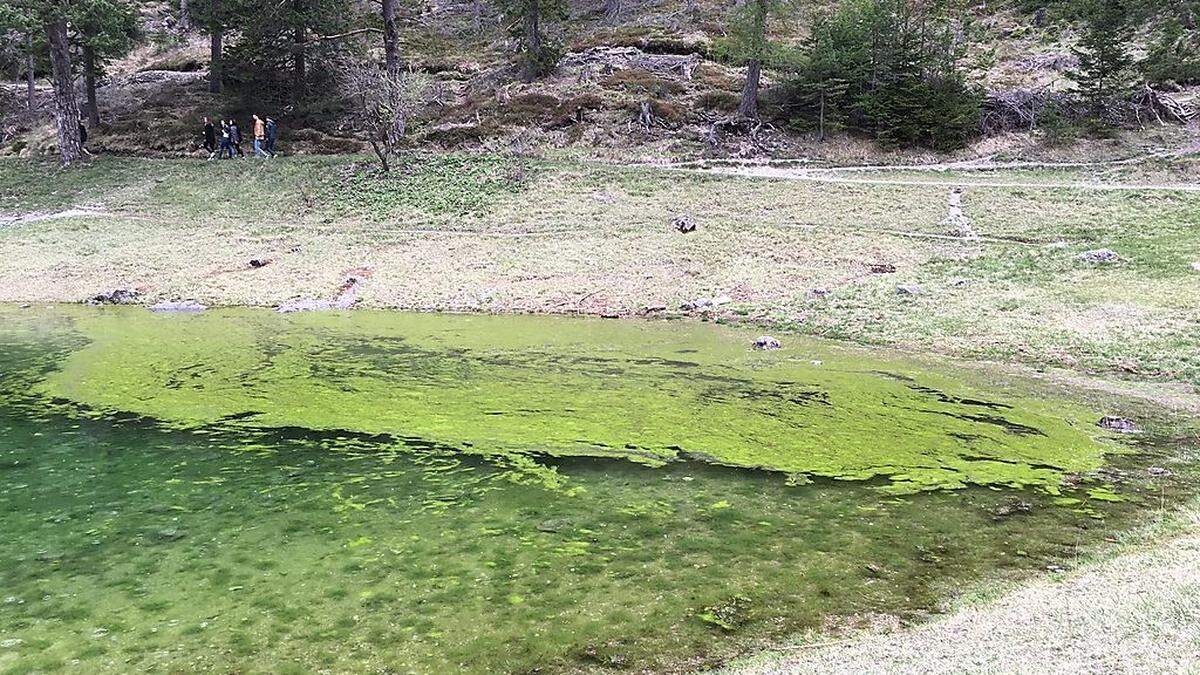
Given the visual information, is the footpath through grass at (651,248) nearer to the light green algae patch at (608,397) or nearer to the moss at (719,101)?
the light green algae patch at (608,397)

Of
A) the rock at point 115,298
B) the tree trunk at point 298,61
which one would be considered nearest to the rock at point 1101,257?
the rock at point 115,298

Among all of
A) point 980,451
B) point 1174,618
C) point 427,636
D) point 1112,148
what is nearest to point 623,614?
point 427,636

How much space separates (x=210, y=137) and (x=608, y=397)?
3440 cm

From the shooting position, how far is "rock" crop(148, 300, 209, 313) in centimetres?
2142

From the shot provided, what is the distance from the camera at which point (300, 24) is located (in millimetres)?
41938

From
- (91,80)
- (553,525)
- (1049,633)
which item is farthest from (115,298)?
(91,80)

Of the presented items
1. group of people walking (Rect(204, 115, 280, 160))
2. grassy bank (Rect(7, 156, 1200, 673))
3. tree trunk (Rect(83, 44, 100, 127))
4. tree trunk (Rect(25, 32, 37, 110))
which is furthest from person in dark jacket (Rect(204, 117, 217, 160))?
tree trunk (Rect(25, 32, 37, 110))

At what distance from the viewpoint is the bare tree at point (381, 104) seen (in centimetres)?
3612

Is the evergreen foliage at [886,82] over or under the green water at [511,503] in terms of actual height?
over

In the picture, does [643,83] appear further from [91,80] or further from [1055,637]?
[1055,637]

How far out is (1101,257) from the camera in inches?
837

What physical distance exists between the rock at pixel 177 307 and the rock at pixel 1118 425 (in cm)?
1942

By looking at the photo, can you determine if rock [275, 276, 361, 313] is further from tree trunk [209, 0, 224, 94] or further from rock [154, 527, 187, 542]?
tree trunk [209, 0, 224, 94]

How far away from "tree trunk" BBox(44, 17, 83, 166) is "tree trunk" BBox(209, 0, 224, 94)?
288 inches
